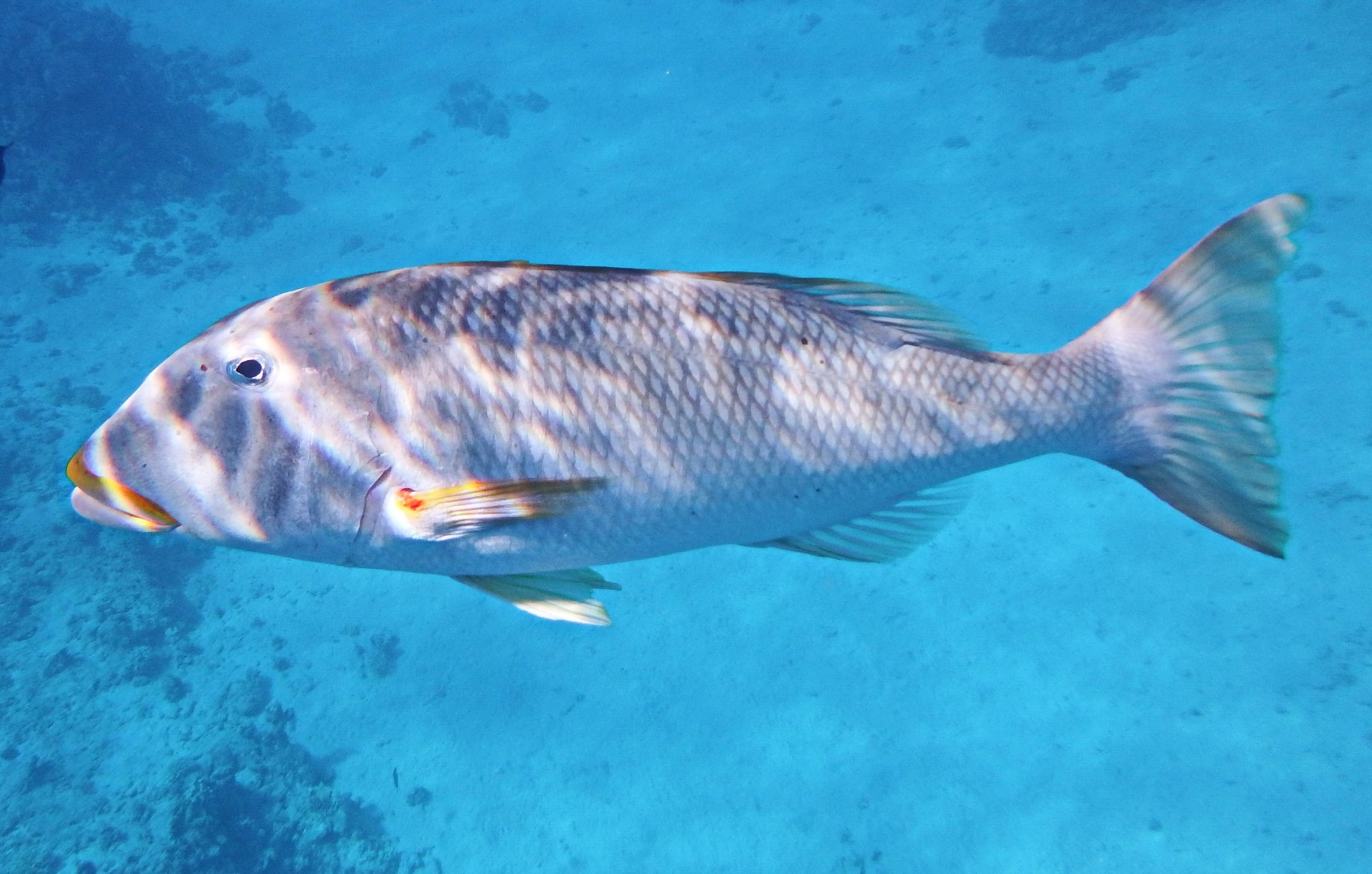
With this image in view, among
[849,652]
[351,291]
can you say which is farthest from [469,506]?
[849,652]

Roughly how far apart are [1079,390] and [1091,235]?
1138 centimetres

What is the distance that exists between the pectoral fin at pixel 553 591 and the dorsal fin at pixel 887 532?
0.52m

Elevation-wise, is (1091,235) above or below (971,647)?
above

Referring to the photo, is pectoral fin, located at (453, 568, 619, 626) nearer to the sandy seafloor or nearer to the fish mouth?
the fish mouth

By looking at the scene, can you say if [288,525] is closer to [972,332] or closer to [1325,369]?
[972,332]

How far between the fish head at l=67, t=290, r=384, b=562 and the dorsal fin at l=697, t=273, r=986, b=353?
109 cm

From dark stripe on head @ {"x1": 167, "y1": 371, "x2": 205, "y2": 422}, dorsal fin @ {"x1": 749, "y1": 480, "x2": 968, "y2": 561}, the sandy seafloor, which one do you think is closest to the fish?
dark stripe on head @ {"x1": 167, "y1": 371, "x2": 205, "y2": 422}

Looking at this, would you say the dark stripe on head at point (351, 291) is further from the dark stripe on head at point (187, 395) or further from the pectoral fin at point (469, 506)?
the pectoral fin at point (469, 506)

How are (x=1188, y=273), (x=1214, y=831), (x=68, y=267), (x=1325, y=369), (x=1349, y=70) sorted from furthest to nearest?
1. (x=68, y=267)
2. (x=1349, y=70)
3. (x=1325, y=369)
4. (x=1214, y=831)
5. (x=1188, y=273)

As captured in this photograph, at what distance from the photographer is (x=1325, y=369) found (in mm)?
8812

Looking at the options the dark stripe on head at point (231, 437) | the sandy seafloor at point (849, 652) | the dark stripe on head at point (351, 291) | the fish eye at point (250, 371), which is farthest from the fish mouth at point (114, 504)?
the sandy seafloor at point (849, 652)

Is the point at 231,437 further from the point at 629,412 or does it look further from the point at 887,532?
the point at 887,532

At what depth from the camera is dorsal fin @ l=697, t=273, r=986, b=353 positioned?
6.23 ft

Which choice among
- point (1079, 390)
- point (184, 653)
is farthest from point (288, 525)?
point (184, 653)
